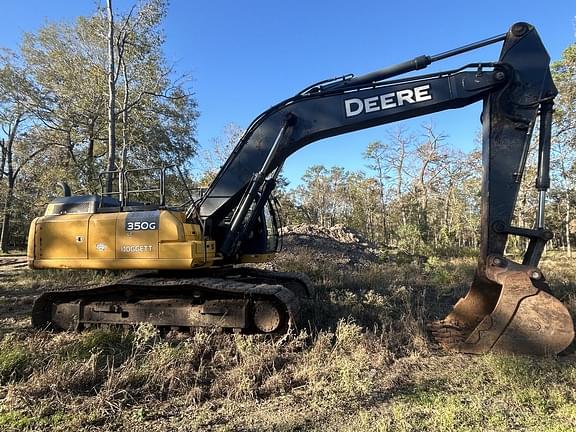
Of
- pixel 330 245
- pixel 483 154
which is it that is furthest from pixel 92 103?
pixel 483 154

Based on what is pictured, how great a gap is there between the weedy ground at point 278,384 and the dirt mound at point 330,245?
7.73 m

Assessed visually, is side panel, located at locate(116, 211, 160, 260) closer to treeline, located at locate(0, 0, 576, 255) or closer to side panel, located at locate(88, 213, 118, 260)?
side panel, located at locate(88, 213, 118, 260)

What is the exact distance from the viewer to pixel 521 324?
14.8ft

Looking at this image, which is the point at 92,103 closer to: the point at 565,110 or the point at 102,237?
the point at 102,237

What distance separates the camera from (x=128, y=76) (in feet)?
62.2

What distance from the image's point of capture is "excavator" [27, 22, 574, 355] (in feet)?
15.9

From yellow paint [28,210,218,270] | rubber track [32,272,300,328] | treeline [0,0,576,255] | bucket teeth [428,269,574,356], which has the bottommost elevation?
bucket teeth [428,269,574,356]

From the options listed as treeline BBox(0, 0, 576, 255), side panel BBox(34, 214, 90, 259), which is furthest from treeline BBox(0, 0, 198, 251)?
side panel BBox(34, 214, 90, 259)

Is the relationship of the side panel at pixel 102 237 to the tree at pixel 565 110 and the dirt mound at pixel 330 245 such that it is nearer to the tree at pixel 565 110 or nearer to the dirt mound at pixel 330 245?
Answer: the dirt mound at pixel 330 245

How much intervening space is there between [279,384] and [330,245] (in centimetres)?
1183

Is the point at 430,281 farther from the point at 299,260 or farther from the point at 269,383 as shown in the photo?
the point at 269,383

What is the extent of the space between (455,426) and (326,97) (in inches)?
172

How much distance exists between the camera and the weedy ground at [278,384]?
3.21 m

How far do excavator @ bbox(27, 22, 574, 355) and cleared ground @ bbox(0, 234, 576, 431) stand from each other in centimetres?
37
